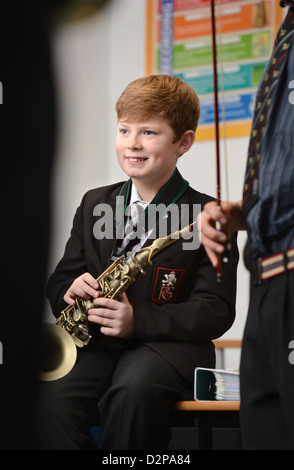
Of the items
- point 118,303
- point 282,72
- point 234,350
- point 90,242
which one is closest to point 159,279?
point 118,303

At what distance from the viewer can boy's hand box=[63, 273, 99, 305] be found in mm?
1612

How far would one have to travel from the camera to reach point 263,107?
1.26 meters

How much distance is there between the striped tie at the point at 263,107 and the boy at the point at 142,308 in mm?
414

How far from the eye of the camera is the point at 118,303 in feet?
5.08

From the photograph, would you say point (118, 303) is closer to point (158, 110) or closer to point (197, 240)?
point (197, 240)

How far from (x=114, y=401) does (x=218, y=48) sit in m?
2.40

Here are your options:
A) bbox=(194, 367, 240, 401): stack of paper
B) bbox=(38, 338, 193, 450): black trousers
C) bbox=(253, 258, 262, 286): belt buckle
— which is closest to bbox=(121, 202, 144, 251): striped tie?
bbox=(38, 338, 193, 450): black trousers

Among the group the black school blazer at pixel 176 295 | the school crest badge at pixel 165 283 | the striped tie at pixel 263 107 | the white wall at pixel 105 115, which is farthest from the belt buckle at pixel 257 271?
the white wall at pixel 105 115

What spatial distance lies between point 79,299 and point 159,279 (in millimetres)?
229

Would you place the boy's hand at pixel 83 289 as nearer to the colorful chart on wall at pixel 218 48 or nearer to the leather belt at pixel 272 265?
the leather belt at pixel 272 265

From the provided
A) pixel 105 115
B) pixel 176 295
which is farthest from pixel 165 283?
pixel 105 115

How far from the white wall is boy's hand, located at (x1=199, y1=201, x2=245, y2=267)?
6.31ft

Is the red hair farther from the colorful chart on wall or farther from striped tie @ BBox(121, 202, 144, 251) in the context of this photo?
the colorful chart on wall

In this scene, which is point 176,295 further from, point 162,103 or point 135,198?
point 162,103
